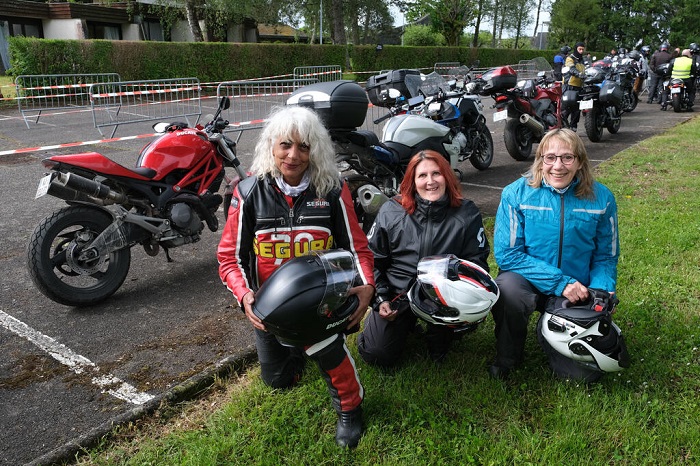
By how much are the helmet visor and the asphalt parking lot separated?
106 centimetres

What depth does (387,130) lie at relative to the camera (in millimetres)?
5598

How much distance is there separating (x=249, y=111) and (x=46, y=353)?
975 cm

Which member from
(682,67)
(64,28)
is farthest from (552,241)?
(64,28)

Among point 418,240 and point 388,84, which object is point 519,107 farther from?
point 418,240

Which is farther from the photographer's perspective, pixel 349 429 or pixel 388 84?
pixel 388 84

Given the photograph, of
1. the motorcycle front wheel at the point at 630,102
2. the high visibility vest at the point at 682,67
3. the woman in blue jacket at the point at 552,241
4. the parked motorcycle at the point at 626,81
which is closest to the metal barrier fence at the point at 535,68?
the parked motorcycle at the point at 626,81

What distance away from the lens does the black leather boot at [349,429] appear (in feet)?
8.16

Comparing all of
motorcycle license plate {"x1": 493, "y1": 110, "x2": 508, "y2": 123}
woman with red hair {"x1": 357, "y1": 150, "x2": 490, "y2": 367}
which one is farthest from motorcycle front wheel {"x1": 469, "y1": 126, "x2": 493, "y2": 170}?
woman with red hair {"x1": 357, "y1": 150, "x2": 490, "y2": 367}

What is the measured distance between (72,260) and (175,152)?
3.30 feet

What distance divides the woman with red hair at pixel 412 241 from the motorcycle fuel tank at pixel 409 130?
2503mm

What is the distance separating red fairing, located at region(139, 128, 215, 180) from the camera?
4055mm

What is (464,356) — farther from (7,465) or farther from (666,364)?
(7,465)

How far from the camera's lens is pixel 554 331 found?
109 inches

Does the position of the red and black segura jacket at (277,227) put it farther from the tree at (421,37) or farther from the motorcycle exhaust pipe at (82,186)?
the tree at (421,37)
